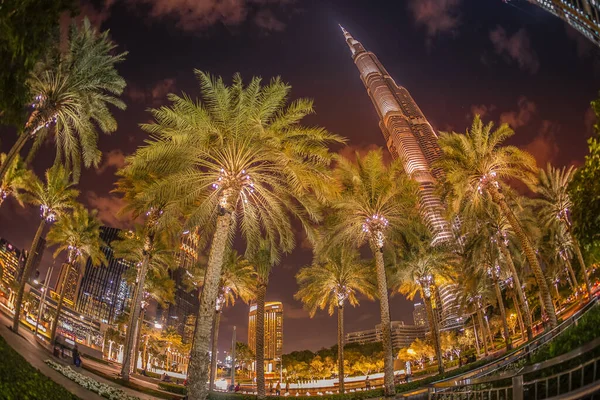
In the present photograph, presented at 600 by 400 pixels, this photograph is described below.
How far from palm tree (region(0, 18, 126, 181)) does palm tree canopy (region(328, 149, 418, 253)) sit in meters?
14.0

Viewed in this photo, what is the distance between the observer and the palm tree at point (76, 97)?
1577cm

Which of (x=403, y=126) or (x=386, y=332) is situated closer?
(x=386, y=332)

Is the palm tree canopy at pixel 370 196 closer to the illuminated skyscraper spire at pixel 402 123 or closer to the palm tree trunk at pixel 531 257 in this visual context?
the palm tree trunk at pixel 531 257

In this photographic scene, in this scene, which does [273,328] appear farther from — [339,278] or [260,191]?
[260,191]

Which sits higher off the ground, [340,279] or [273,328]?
[273,328]

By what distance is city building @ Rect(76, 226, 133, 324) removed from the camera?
7195 inches

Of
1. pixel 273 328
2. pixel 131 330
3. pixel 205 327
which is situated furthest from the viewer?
pixel 273 328

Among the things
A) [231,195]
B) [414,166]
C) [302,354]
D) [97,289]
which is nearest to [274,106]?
[231,195]

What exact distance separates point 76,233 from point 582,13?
40408 millimetres

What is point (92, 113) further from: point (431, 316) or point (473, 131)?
point (431, 316)

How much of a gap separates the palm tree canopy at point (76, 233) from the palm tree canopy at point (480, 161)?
33.9 m

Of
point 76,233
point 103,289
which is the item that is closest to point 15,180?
point 76,233

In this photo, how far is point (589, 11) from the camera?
8.73 meters

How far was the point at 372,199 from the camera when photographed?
73.6 feet
